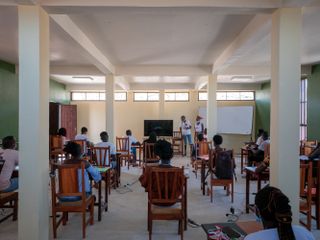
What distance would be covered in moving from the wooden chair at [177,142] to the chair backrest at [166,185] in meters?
7.26

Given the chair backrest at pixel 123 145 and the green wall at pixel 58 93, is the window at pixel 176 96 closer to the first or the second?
the green wall at pixel 58 93

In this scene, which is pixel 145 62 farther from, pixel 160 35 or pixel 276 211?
pixel 276 211

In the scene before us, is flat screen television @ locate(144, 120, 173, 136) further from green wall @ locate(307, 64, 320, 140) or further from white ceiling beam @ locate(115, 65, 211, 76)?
green wall @ locate(307, 64, 320, 140)

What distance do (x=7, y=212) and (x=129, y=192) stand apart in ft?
6.55

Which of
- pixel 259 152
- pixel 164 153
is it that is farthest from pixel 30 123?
pixel 259 152

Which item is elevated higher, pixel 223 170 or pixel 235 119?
pixel 235 119

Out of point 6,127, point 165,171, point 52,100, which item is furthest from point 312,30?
point 52,100

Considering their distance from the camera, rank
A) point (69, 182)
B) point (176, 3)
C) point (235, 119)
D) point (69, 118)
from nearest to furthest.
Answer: point (176, 3)
point (69, 182)
point (235, 119)
point (69, 118)

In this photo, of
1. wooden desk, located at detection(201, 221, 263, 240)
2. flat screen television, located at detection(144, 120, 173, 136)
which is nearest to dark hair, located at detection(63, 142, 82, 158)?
wooden desk, located at detection(201, 221, 263, 240)

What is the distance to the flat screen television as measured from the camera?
1054 cm

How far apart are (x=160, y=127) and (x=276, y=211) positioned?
364 inches

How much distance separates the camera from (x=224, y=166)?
14.3ft

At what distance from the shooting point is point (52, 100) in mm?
9469

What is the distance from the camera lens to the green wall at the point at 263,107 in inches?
384
